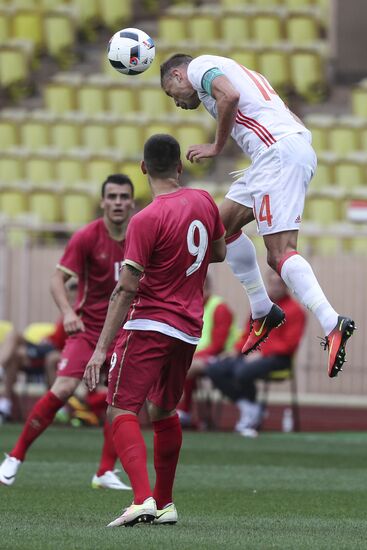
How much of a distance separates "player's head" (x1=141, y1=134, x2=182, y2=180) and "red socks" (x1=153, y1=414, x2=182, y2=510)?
1.37 metres

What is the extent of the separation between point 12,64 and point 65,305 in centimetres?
1452

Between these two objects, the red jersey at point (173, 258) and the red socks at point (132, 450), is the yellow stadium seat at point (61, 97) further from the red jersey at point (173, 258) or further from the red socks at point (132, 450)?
the red socks at point (132, 450)

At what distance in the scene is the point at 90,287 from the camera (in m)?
11.0

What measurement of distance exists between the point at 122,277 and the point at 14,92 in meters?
17.5

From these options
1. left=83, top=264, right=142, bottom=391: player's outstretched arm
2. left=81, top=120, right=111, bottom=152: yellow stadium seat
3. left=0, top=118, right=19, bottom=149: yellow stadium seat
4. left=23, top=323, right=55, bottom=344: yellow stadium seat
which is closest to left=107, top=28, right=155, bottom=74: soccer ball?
left=83, top=264, right=142, bottom=391: player's outstretched arm

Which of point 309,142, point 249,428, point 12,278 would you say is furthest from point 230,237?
point 12,278

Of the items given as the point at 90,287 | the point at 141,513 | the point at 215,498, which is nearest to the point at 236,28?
the point at 90,287

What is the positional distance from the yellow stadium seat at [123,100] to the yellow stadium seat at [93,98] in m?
0.16

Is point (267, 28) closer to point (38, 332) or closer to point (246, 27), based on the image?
point (246, 27)

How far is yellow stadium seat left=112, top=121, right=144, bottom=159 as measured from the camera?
22.3 m

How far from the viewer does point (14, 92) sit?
80.7 feet

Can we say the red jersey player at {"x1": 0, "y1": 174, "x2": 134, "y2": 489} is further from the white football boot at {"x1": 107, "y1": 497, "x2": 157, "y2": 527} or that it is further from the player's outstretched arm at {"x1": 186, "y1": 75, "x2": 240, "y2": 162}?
the white football boot at {"x1": 107, "y1": 497, "x2": 157, "y2": 527}

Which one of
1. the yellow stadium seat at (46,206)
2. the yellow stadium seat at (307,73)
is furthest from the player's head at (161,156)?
the yellow stadium seat at (307,73)

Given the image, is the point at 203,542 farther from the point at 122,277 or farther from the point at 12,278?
the point at 12,278
